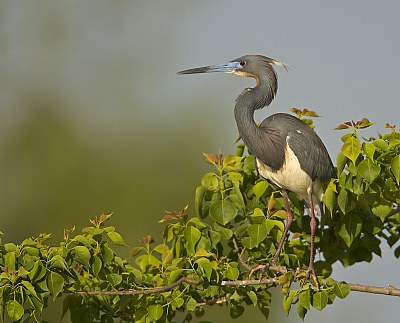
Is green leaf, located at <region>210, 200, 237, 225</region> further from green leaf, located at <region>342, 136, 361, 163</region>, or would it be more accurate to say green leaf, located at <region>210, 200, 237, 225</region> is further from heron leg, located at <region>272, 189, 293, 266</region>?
green leaf, located at <region>342, 136, 361, 163</region>

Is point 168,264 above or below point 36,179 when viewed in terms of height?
above

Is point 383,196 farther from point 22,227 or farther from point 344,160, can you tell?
point 22,227

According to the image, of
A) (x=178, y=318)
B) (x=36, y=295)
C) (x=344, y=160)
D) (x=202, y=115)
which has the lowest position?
(x=178, y=318)

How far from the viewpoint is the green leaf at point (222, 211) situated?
4.35 m

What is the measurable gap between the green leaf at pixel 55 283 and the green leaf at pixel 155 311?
21.6 inches

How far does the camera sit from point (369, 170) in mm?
3947

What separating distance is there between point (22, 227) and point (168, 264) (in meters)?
9.44

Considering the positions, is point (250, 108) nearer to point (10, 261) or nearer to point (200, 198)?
point (200, 198)

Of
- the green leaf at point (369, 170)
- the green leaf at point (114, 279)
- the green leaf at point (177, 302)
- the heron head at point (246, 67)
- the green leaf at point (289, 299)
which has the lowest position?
the green leaf at point (177, 302)

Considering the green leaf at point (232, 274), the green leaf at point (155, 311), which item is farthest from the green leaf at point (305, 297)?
the green leaf at point (155, 311)

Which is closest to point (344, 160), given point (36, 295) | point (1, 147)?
point (36, 295)

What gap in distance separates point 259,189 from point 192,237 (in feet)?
1.65

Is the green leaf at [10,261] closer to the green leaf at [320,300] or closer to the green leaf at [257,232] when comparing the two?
the green leaf at [257,232]

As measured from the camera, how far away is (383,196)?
4320mm
